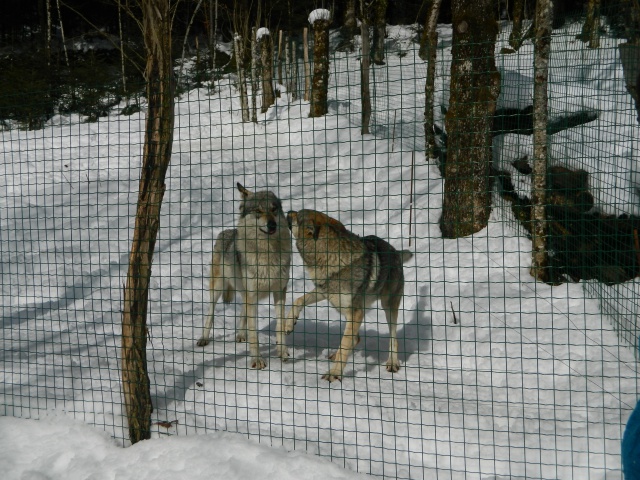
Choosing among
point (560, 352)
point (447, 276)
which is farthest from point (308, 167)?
point (560, 352)

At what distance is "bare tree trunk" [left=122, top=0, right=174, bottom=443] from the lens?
3.99 meters

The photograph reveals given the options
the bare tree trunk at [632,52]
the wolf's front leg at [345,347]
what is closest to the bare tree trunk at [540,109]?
the bare tree trunk at [632,52]

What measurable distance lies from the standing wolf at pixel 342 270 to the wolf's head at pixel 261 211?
0.17 meters

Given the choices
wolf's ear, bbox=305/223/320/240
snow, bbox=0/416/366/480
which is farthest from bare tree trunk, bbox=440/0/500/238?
snow, bbox=0/416/366/480

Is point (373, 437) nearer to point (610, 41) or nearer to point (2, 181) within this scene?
point (610, 41)

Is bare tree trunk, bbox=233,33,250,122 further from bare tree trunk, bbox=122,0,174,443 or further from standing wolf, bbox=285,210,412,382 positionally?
standing wolf, bbox=285,210,412,382

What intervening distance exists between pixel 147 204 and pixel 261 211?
1.51 meters

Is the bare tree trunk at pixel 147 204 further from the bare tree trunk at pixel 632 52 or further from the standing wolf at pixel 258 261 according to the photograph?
the bare tree trunk at pixel 632 52

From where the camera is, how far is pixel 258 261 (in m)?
5.64

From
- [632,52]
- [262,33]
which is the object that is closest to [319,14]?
[262,33]

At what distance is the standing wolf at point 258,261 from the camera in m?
5.48

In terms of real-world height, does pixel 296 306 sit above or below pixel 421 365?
above

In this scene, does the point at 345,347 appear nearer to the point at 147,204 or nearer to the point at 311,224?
the point at 311,224

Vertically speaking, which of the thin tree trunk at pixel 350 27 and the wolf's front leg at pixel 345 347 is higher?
the thin tree trunk at pixel 350 27
